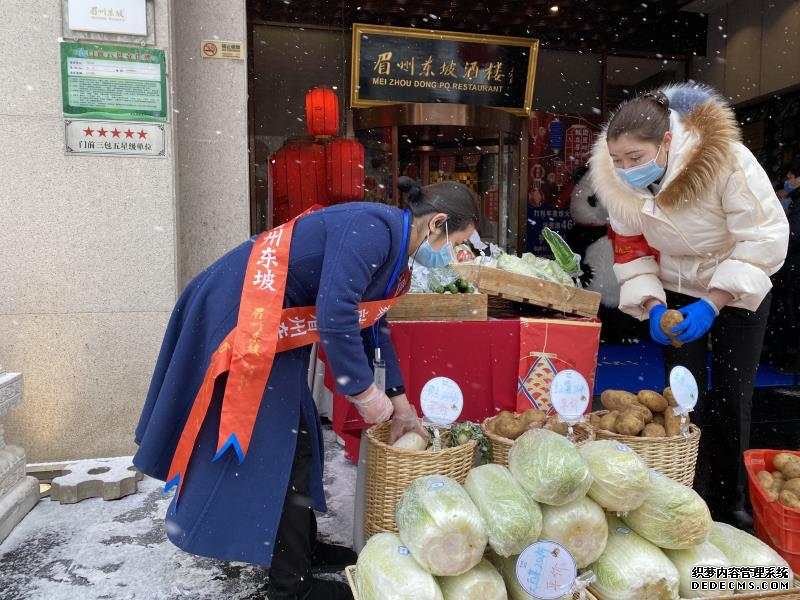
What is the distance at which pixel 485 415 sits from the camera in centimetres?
377

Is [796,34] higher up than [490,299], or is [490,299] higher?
[796,34]

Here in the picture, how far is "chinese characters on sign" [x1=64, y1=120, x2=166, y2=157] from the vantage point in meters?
3.52

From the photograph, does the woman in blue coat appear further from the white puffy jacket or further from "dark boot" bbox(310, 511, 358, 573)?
the white puffy jacket

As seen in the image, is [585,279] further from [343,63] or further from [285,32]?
[285,32]

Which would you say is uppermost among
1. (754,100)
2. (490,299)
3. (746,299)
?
(754,100)

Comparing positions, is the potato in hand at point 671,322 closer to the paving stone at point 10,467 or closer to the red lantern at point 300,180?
the paving stone at point 10,467

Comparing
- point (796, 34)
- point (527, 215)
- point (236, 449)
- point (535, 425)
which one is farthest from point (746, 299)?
point (796, 34)

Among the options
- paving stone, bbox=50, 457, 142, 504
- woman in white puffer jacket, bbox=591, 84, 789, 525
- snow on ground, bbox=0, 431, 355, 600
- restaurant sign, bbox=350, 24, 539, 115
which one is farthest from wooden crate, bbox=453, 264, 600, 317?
restaurant sign, bbox=350, 24, 539, 115

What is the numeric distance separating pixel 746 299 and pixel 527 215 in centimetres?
473

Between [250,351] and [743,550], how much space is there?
5.72ft

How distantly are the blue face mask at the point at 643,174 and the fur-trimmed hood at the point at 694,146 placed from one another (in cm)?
4

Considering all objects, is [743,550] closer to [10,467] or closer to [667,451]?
[667,451]

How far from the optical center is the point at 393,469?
2.32m

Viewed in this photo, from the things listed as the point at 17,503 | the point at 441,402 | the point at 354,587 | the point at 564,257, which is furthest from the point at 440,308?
the point at 17,503
